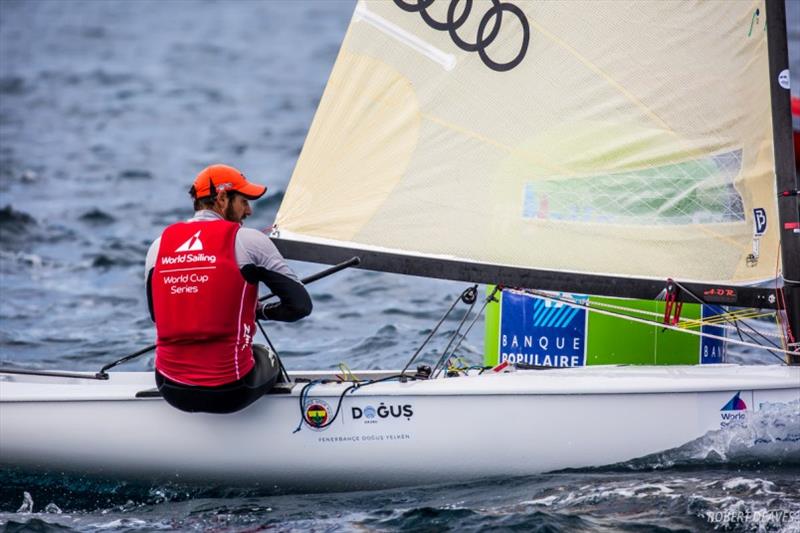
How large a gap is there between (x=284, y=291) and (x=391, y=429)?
0.71m

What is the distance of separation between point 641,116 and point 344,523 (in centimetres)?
208

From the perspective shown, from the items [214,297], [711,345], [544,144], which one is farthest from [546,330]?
[214,297]

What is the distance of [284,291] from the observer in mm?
4762

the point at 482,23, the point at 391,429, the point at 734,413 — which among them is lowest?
the point at 391,429

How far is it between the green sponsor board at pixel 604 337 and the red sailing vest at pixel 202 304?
142 centimetres

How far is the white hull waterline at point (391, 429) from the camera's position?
494 cm

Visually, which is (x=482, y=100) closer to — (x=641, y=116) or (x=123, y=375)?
(x=641, y=116)

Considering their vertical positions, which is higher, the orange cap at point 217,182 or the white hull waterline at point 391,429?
the orange cap at point 217,182

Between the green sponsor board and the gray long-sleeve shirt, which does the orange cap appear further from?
the green sponsor board

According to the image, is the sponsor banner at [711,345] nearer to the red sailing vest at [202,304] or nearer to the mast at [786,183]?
the mast at [786,183]

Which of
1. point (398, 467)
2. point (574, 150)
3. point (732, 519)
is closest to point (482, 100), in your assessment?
point (574, 150)

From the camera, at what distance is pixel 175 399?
4812mm

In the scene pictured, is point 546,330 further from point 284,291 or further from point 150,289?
point 150,289

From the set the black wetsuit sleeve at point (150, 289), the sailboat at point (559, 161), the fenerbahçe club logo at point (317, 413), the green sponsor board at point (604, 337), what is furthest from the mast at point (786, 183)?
the black wetsuit sleeve at point (150, 289)
